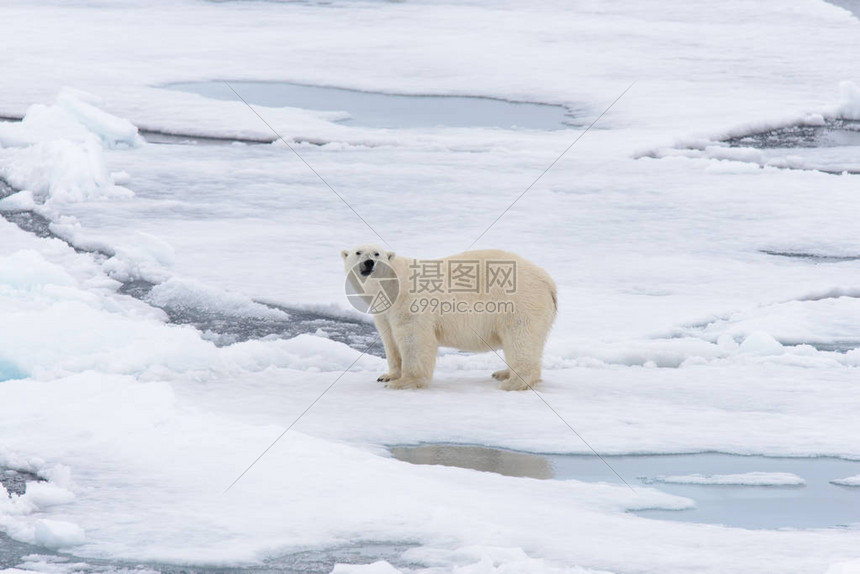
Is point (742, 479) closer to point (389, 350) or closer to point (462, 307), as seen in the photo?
point (462, 307)

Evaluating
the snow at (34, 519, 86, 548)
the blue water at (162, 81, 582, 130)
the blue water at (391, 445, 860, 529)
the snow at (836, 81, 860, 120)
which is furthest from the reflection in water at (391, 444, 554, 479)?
the snow at (836, 81, 860, 120)

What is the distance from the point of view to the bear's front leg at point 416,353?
4625mm

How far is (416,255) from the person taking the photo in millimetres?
6809

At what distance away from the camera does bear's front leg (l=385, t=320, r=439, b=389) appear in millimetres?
4625

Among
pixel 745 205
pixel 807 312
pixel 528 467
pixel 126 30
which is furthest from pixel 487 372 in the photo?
pixel 126 30

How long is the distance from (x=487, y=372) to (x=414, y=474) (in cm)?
148

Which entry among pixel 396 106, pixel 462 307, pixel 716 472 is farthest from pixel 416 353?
pixel 396 106

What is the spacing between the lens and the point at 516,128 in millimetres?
10289

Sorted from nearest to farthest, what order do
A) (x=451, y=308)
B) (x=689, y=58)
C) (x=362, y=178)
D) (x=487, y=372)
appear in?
(x=451, y=308), (x=487, y=372), (x=362, y=178), (x=689, y=58)

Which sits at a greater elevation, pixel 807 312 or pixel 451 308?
pixel 451 308

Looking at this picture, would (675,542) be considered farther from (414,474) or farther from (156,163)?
(156,163)

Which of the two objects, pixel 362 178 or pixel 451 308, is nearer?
pixel 451 308
